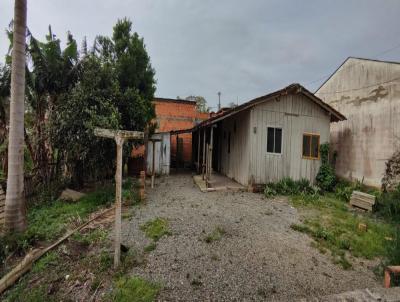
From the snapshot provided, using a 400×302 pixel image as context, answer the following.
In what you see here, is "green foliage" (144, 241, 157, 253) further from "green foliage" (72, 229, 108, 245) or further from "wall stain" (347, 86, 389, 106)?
"wall stain" (347, 86, 389, 106)

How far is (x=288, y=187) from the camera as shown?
8.85 meters

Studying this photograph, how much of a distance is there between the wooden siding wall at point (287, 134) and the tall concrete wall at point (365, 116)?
145 cm

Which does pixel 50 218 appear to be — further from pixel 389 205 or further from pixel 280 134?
pixel 389 205

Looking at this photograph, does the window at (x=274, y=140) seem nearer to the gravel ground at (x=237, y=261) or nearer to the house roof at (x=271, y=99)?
the house roof at (x=271, y=99)

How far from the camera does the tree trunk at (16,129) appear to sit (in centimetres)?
479

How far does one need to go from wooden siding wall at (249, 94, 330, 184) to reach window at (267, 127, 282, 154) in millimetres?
165

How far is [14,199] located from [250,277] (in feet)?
18.5

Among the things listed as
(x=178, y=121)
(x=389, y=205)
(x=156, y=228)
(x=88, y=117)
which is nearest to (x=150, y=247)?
(x=156, y=228)

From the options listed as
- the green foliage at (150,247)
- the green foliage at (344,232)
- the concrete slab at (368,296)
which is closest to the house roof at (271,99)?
the green foliage at (344,232)

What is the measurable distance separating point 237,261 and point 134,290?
5.93 ft

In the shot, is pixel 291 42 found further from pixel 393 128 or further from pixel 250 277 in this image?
pixel 250 277

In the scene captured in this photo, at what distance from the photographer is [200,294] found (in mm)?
2881

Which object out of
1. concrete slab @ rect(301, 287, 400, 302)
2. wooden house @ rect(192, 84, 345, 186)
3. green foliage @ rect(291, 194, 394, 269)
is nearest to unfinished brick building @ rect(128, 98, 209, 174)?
wooden house @ rect(192, 84, 345, 186)

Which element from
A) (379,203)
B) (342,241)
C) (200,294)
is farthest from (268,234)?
(379,203)
